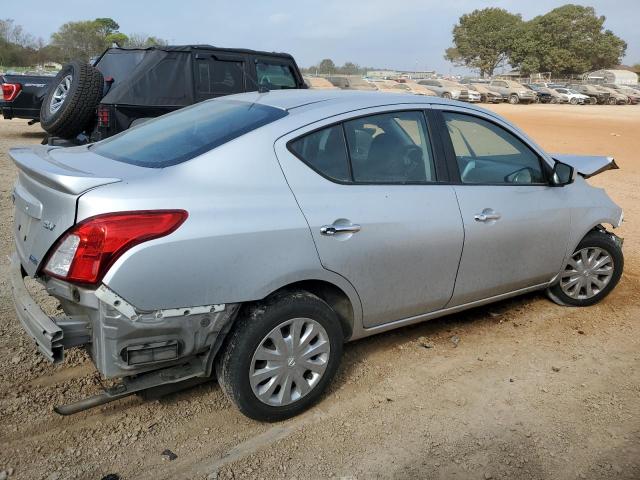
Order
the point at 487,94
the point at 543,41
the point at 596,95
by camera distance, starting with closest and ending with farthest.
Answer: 1. the point at 487,94
2. the point at 596,95
3. the point at 543,41

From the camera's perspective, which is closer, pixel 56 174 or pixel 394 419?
pixel 56 174

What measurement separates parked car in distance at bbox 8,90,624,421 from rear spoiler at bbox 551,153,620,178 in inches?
28.2

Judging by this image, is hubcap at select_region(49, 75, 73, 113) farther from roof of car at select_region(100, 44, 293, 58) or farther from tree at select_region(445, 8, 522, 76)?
tree at select_region(445, 8, 522, 76)

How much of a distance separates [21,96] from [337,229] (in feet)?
40.9

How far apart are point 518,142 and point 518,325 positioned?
138 centimetres

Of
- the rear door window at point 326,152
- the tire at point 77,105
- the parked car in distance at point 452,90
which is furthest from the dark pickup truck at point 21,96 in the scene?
the parked car in distance at point 452,90

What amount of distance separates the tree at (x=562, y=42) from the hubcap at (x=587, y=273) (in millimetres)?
89519

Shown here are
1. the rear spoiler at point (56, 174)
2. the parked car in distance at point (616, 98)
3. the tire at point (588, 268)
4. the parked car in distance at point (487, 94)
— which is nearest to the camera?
the rear spoiler at point (56, 174)

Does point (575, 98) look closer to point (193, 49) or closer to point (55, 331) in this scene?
point (193, 49)

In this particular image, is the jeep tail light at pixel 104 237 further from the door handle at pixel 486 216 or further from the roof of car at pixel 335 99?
the door handle at pixel 486 216

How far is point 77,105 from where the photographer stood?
319 inches

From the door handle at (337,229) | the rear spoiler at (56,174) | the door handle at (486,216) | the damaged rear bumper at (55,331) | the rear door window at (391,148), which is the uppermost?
the rear door window at (391,148)

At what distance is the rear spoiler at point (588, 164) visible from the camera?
4766 mm

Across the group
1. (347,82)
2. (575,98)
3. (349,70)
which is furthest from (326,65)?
(347,82)
